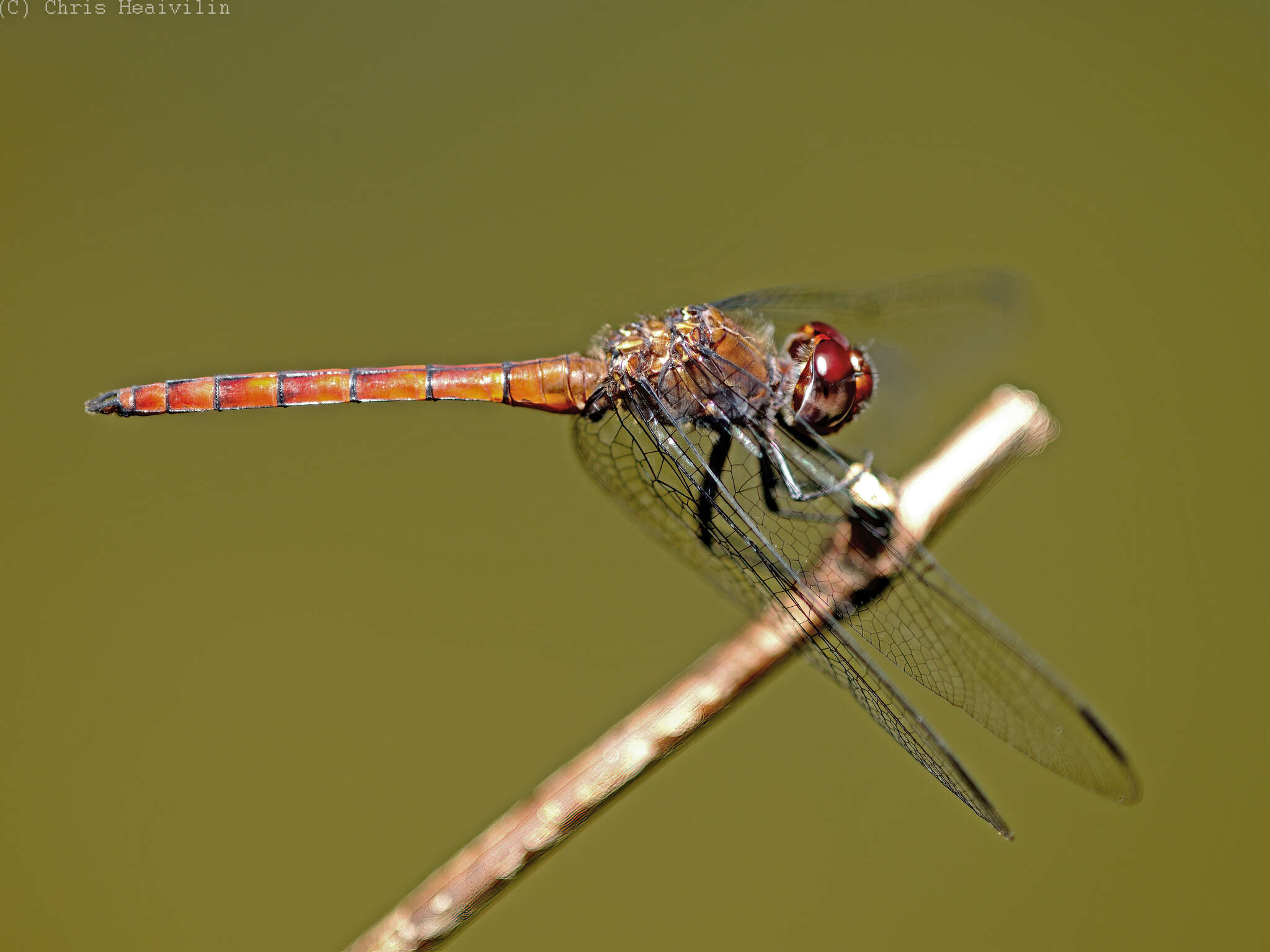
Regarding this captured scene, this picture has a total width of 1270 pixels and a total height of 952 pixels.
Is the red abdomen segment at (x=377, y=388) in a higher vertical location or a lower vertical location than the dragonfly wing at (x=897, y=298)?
higher

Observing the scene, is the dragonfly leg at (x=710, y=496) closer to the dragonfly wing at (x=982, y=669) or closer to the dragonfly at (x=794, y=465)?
the dragonfly at (x=794, y=465)

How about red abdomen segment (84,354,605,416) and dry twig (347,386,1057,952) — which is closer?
dry twig (347,386,1057,952)

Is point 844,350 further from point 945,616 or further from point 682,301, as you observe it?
point 682,301

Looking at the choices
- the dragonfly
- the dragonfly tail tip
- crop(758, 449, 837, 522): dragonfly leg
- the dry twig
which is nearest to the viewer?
the dry twig

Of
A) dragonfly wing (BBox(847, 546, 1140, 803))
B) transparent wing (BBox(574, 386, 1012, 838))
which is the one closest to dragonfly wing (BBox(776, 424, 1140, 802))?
dragonfly wing (BBox(847, 546, 1140, 803))

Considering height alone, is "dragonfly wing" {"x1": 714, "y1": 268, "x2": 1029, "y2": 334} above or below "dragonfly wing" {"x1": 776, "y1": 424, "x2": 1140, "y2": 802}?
above

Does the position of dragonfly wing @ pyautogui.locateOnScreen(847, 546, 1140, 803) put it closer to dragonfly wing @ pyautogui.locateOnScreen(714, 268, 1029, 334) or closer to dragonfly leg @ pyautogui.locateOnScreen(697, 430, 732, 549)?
dragonfly leg @ pyautogui.locateOnScreen(697, 430, 732, 549)

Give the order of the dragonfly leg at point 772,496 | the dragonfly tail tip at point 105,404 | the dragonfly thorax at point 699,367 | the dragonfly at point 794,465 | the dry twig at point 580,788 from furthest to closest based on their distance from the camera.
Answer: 1. the dragonfly tail tip at point 105,404
2. the dragonfly thorax at point 699,367
3. the dragonfly leg at point 772,496
4. the dragonfly at point 794,465
5. the dry twig at point 580,788

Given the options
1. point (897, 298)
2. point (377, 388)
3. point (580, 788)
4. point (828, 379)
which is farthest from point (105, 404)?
point (897, 298)

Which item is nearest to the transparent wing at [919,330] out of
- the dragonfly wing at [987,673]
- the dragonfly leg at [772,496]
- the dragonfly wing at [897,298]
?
the dragonfly wing at [897,298]
